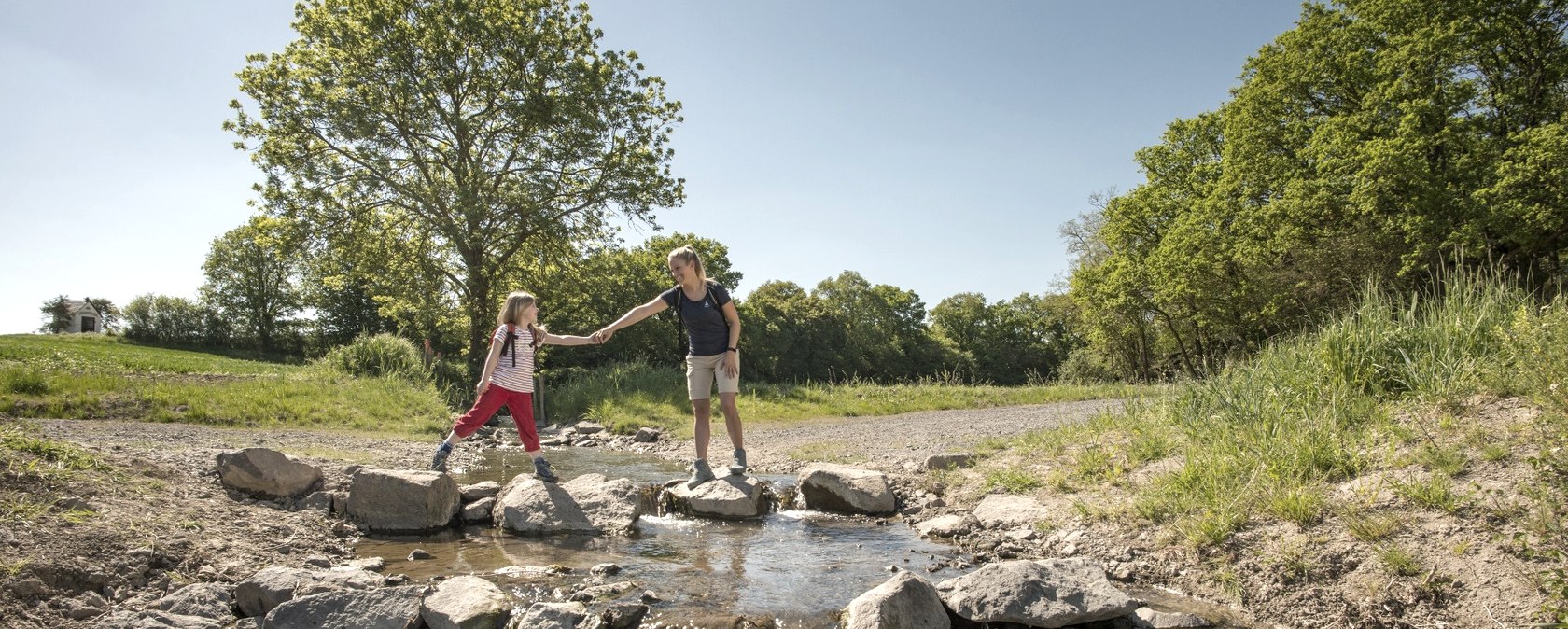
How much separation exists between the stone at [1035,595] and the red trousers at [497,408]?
16.1 ft

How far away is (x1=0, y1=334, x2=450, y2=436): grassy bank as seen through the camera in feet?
42.9

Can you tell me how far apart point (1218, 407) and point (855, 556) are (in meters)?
4.51

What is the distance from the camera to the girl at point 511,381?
7660 mm

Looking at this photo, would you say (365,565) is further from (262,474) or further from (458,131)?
(458,131)

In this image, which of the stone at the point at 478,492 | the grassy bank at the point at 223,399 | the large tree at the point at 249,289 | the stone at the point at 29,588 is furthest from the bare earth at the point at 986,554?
the large tree at the point at 249,289

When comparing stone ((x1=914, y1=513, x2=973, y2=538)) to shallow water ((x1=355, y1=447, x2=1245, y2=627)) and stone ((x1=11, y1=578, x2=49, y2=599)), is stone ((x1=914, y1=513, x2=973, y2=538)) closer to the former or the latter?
shallow water ((x1=355, y1=447, x2=1245, y2=627))

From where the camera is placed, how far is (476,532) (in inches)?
263

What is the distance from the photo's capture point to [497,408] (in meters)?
7.54

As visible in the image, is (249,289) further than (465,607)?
Yes

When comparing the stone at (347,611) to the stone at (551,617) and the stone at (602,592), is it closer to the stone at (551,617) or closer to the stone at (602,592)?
the stone at (551,617)

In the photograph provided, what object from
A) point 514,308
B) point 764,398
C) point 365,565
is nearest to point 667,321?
point 764,398

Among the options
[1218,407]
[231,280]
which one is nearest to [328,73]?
[1218,407]

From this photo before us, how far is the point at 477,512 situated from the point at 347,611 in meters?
2.85

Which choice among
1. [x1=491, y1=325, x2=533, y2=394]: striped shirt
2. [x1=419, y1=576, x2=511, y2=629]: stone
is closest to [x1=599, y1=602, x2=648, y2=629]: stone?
[x1=419, y1=576, x2=511, y2=629]: stone
